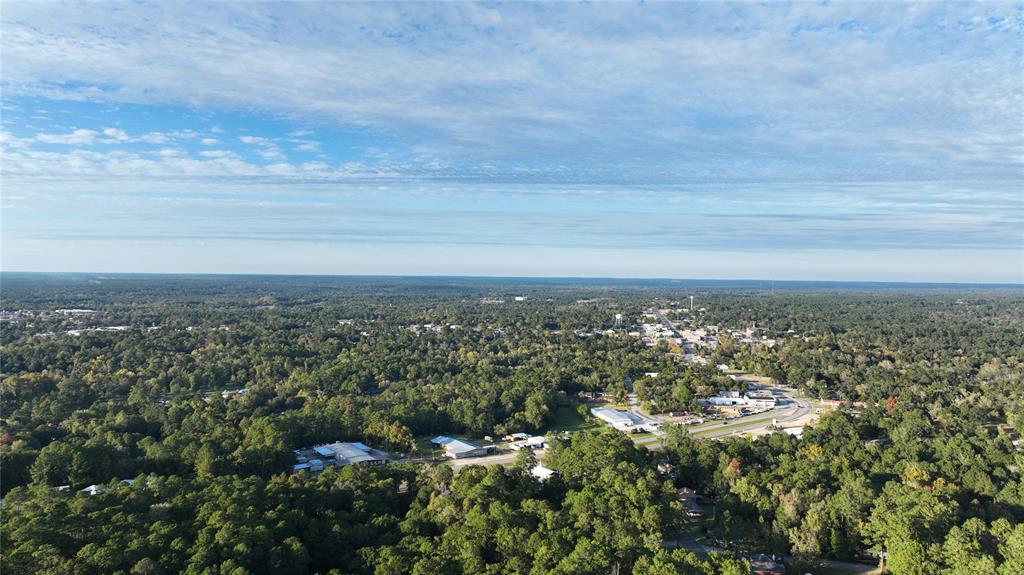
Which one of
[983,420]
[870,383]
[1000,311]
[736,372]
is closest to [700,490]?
[983,420]

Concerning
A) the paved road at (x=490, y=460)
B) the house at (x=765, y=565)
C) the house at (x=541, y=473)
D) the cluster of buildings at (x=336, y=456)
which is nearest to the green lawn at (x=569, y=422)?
the paved road at (x=490, y=460)

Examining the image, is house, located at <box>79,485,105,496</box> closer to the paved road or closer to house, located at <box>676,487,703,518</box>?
the paved road

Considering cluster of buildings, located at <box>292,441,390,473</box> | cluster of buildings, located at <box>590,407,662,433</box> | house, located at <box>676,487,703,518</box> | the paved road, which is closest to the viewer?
house, located at <box>676,487,703,518</box>

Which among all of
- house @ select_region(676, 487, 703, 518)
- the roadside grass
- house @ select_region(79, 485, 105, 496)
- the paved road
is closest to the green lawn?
the paved road

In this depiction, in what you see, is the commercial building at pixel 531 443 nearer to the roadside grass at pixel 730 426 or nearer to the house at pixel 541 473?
the house at pixel 541 473

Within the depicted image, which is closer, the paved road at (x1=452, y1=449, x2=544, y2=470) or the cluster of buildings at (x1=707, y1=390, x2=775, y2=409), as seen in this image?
the paved road at (x1=452, y1=449, x2=544, y2=470)

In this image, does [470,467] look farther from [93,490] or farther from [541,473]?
[93,490]

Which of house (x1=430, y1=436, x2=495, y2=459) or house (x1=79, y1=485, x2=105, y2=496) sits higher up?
house (x1=79, y1=485, x2=105, y2=496)
